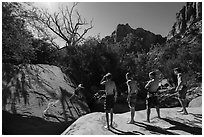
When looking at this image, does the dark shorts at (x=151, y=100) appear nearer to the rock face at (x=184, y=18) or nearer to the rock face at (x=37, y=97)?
the rock face at (x=37, y=97)

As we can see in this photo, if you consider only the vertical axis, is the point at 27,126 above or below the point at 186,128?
above

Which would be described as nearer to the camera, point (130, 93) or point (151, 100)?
point (130, 93)

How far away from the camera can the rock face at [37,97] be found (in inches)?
277

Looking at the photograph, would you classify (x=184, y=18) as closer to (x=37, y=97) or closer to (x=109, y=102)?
(x=37, y=97)

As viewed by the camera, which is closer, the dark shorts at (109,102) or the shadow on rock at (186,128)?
the shadow on rock at (186,128)

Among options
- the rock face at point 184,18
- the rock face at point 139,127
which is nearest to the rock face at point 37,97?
the rock face at point 139,127

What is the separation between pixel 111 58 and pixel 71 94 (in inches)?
309

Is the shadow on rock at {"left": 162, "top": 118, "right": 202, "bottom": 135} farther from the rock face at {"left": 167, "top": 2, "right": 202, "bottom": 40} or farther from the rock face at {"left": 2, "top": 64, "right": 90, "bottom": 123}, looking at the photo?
the rock face at {"left": 167, "top": 2, "right": 202, "bottom": 40}

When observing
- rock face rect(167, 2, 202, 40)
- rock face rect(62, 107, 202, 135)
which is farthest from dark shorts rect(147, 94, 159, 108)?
rock face rect(167, 2, 202, 40)

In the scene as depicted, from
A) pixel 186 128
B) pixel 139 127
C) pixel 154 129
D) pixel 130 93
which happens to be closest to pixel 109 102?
pixel 130 93

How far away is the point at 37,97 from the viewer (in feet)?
26.0

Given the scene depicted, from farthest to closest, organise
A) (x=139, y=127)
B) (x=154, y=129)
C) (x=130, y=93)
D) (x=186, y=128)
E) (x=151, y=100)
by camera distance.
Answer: (x=151, y=100) → (x=130, y=93) → (x=186, y=128) → (x=139, y=127) → (x=154, y=129)

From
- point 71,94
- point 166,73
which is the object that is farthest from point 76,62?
point 166,73

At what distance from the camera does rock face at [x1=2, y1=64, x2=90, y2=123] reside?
7027mm
